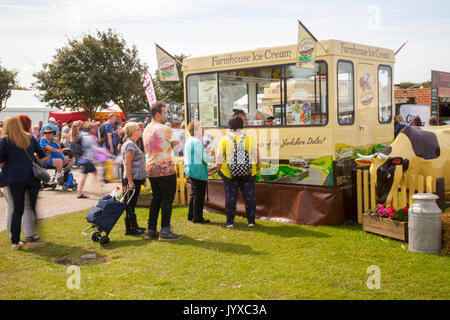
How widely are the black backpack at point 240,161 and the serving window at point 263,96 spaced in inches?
41.9

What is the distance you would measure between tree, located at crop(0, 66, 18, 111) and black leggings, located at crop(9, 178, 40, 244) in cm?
3056

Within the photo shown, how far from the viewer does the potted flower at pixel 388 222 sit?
20.2ft

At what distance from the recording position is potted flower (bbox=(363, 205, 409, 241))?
6.17 metres

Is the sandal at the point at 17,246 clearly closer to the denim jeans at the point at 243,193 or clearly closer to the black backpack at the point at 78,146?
the denim jeans at the point at 243,193

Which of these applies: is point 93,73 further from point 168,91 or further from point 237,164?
point 237,164

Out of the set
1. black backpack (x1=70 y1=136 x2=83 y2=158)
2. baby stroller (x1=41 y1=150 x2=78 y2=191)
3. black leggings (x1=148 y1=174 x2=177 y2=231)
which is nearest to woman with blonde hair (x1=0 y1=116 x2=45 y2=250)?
black leggings (x1=148 y1=174 x2=177 y2=231)

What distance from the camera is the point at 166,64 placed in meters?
9.09

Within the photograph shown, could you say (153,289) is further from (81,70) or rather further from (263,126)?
(81,70)

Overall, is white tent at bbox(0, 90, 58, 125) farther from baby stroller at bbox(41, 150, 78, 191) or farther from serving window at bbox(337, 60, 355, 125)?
serving window at bbox(337, 60, 355, 125)

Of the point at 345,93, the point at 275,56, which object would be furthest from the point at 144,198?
the point at 345,93

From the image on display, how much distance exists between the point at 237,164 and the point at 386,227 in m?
2.46

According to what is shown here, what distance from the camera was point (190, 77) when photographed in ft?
29.5
